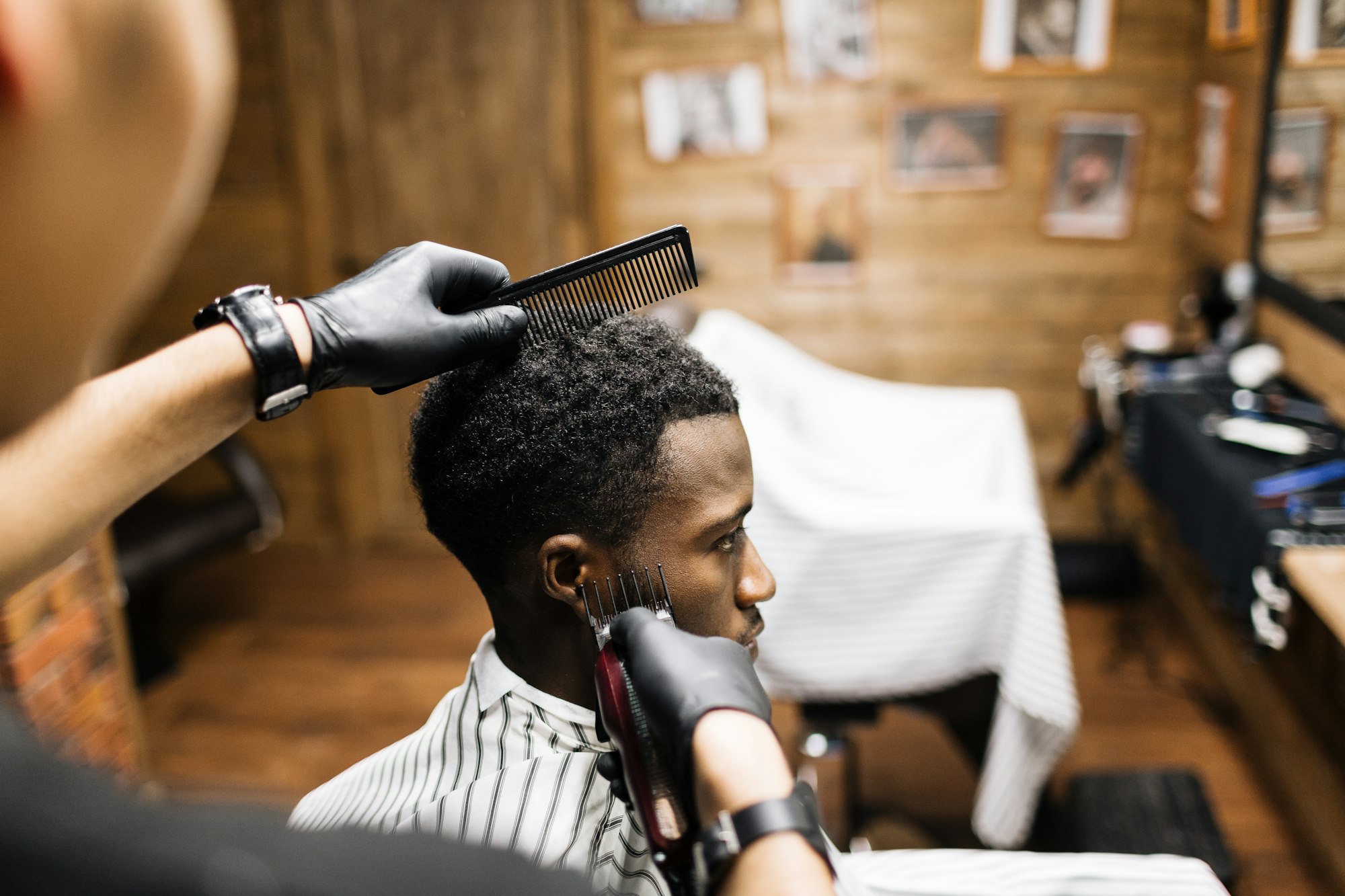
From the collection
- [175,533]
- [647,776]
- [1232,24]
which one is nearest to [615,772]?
[647,776]

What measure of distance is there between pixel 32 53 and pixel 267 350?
561mm

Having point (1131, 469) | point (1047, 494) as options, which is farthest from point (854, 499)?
point (1047, 494)

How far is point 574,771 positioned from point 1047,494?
322cm

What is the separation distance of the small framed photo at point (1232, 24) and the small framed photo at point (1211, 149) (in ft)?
0.43

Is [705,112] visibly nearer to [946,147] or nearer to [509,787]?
[946,147]

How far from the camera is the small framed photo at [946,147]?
349cm

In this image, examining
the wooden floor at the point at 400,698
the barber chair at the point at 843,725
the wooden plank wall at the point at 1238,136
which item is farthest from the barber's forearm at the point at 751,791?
the wooden plank wall at the point at 1238,136

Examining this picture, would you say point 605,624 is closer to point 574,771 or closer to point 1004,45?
point 574,771

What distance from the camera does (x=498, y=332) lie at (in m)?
0.93

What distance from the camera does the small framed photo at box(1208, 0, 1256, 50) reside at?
111 inches

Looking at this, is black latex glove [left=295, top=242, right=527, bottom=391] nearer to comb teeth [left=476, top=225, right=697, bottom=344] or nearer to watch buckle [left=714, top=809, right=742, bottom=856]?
comb teeth [left=476, top=225, right=697, bottom=344]

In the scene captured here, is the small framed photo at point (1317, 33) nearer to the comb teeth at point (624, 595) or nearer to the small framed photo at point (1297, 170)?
the small framed photo at point (1297, 170)

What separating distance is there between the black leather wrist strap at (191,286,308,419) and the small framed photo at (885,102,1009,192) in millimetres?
3026

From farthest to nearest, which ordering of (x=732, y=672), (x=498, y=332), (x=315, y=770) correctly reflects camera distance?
(x=315, y=770) → (x=498, y=332) → (x=732, y=672)
